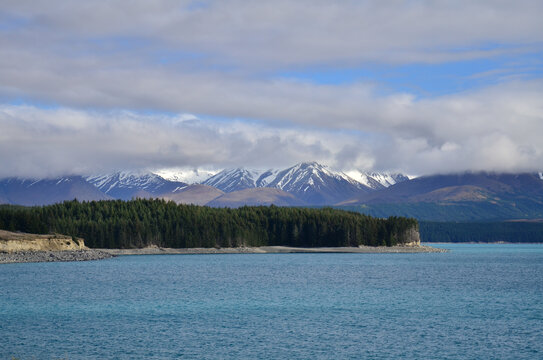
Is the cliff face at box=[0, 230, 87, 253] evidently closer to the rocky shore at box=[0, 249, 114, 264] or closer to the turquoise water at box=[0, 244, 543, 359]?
the rocky shore at box=[0, 249, 114, 264]

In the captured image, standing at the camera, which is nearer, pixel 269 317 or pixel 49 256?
pixel 269 317

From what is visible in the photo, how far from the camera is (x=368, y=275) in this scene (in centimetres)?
11562

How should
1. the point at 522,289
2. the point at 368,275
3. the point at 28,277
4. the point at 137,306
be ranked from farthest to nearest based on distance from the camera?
the point at 368,275 → the point at 28,277 → the point at 522,289 → the point at 137,306

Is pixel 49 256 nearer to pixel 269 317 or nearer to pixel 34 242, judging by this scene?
pixel 34 242

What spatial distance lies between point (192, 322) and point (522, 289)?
51.7 meters

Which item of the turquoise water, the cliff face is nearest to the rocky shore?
the cliff face

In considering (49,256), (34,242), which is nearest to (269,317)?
(49,256)

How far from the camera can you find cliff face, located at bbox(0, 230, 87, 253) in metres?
153

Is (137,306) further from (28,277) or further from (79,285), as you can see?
(28,277)

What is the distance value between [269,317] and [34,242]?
366 ft

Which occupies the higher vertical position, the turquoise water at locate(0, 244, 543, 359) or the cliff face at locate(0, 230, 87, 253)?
the cliff face at locate(0, 230, 87, 253)

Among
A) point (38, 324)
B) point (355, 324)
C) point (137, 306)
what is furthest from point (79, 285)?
point (355, 324)

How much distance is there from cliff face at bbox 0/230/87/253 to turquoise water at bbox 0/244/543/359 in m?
49.3

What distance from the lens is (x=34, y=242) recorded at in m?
160
